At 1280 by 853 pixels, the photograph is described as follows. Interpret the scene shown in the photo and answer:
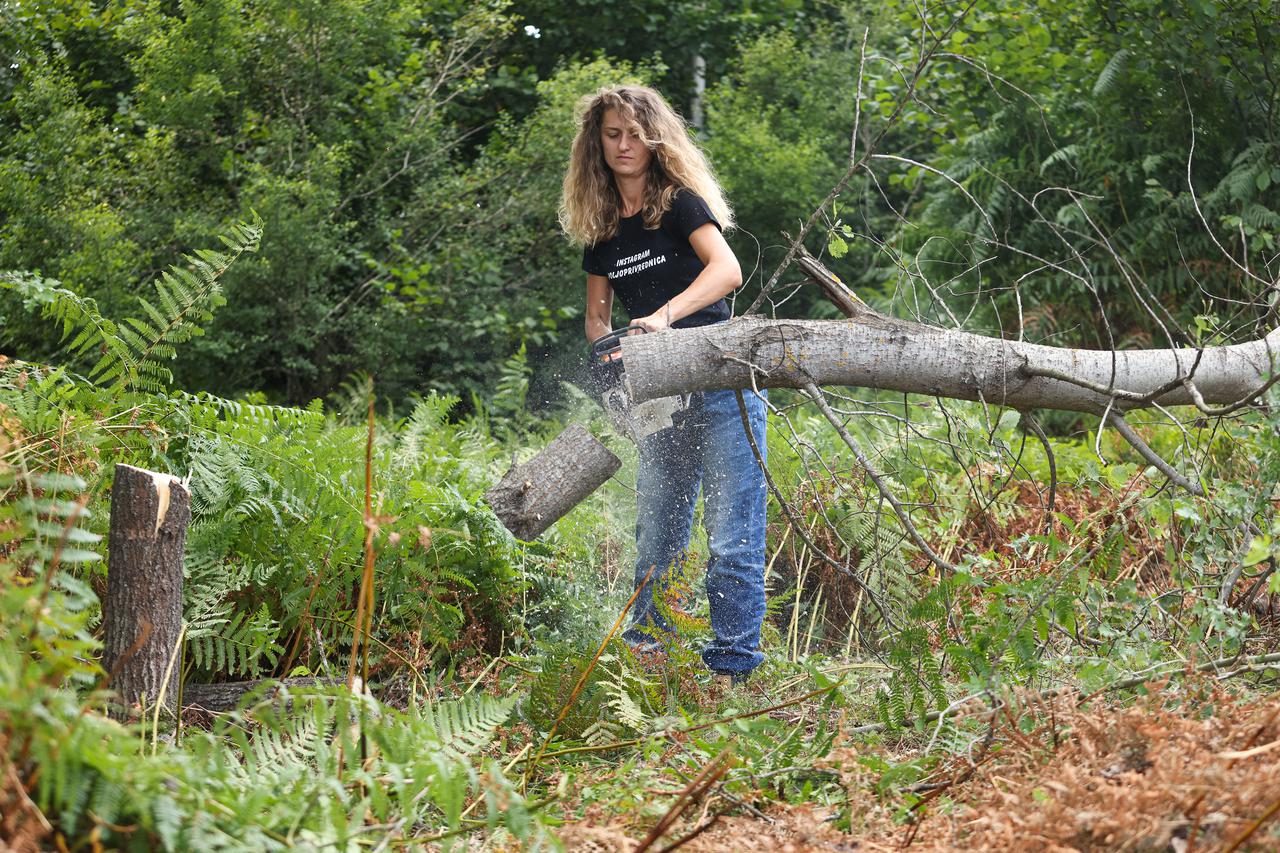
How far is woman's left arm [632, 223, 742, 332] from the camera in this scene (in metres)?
3.50

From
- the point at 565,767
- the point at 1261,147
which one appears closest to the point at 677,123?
the point at 565,767

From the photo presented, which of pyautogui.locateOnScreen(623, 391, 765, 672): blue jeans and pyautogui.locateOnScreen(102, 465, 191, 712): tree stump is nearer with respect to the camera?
pyautogui.locateOnScreen(102, 465, 191, 712): tree stump

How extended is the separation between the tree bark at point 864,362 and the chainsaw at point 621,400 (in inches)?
10.9

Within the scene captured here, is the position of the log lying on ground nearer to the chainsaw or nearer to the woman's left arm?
the chainsaw

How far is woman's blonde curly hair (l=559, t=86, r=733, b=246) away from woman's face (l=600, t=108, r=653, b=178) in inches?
0.8

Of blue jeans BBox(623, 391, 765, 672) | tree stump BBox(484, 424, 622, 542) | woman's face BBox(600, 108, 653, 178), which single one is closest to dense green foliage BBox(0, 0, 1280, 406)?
woman's face BBox(600, 108, 653, 178)

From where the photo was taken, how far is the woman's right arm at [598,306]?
4.10 metres

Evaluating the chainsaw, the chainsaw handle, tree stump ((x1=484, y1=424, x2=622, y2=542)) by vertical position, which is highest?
the chainsaw handle

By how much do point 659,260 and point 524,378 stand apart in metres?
5.64

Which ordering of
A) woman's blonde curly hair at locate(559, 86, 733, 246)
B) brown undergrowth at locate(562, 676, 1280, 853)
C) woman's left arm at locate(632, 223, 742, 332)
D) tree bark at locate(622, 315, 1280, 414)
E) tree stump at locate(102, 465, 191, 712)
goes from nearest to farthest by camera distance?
brown undergrowth at locate(562, 676, 1280, 853) < tree stump at locate(102, 465, 191, 712) < tree bark at locate(622, 315, 1280, 414) < woman's left arm at locate(632, 223, 742, 332) < woman's blonde curly hair at locate(559, 86, 733, 246)

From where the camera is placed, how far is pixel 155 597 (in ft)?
8.48

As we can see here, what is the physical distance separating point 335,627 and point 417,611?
248 mm

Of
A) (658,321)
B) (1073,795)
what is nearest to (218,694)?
(658,321)

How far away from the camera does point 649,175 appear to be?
3898 millimetres
